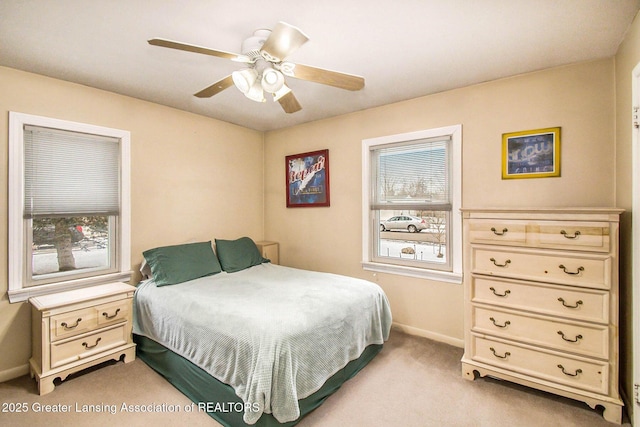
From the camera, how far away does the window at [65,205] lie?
7.63ft

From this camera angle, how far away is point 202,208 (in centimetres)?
357

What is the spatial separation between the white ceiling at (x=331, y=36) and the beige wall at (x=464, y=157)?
203mm

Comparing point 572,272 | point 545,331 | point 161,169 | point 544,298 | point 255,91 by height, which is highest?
point 255,91

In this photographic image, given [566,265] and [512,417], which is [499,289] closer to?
[566,265]

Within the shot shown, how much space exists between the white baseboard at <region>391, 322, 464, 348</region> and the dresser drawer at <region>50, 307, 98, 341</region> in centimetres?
279

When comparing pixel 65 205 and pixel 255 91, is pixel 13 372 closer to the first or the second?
pixel 65 205

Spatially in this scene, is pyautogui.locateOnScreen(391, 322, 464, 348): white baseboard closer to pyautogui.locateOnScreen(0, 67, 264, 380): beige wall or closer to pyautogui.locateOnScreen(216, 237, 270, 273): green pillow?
pyautogui.locateOnScreen(216, 237, 270, 273): green pillow

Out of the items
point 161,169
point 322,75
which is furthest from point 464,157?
point 161,169

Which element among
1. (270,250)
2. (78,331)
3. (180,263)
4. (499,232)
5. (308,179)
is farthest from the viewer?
(270,250)

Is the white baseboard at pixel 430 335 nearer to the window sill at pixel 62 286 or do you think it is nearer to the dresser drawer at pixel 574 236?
the dresser drawer at pixel 574 236

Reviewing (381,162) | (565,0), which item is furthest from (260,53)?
(381,162)

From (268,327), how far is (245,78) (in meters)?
1.52

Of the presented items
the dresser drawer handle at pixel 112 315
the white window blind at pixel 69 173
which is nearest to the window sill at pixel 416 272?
the dresser drawer handle at pixel 112 315

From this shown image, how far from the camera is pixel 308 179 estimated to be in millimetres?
3822
